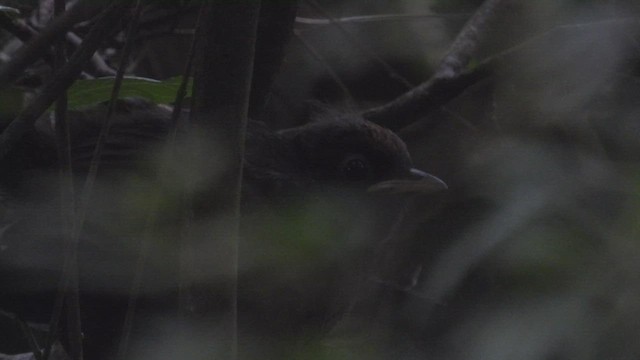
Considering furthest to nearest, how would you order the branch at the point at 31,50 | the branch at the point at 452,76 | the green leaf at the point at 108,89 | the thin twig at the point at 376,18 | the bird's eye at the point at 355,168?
1. the bird's eye at the point at 355,168
2. the branch at the point at 452,76
3. the thin twig at the point at 376,18
4. the green leaf at the point at 108,89
5. the branch at the point at 31,50

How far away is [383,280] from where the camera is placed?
2801mm

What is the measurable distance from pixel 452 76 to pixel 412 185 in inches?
14.1

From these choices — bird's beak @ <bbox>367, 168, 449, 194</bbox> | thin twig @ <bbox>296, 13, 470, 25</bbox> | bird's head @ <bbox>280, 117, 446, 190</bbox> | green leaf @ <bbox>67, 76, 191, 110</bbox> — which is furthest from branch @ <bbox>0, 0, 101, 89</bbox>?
bird's head @ <bbox>280, 117, 446, 190</bbox>

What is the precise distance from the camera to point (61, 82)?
1.46m

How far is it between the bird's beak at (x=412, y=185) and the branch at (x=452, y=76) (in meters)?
0.21

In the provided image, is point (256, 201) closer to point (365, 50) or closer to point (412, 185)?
point (365, 50)

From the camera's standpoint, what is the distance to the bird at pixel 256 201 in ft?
4.90

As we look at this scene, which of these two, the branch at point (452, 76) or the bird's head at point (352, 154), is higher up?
the branch at point (452, 76)

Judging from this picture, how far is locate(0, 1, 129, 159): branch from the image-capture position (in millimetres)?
1450

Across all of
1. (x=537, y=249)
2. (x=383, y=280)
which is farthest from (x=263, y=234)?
(x=383, y=280)

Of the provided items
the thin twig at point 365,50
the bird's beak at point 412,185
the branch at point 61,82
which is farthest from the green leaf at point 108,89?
the bird's beak at point 412,185

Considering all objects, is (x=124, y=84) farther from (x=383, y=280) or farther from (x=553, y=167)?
(x=383, y=280)

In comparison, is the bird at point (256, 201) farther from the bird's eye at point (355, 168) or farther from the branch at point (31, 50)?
the branch at point (31, 50)

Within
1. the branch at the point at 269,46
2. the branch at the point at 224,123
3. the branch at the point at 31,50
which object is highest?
the branch at the point at 31,50
